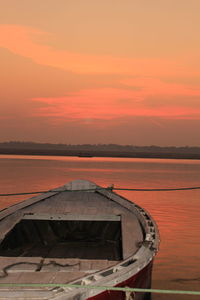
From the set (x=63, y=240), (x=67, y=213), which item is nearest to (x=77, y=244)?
(x=63, y=240)

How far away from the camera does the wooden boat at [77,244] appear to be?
5.06 metres

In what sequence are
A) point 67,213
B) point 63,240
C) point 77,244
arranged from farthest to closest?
point 63,240 → point 67,213 → point 77,244

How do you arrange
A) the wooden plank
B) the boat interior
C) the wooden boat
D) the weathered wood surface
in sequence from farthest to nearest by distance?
the wooden plank, the boat interior, the weathered wood surface, the wooden boat


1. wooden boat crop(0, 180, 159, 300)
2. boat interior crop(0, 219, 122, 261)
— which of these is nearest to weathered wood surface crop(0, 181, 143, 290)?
wooden boat crop(0, 180, 159, 300)

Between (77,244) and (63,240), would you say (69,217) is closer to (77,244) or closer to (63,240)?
(77,244)

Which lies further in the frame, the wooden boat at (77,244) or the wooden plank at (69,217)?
the wooden plank at (69,217)

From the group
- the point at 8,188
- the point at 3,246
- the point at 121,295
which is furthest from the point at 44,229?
the point at 8,188

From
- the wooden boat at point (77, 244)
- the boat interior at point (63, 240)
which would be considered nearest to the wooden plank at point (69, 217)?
the wooden boat at point (77, 244)

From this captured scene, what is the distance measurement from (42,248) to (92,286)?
16.6 ft

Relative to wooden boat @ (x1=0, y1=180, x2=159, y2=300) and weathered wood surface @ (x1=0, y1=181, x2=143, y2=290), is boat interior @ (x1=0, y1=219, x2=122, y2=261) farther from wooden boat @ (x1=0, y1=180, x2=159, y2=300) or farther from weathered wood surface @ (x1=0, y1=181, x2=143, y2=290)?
weathered wood surface @ (x1=0, y1=181, x2=143, y2=290)

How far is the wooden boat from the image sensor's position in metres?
5.06

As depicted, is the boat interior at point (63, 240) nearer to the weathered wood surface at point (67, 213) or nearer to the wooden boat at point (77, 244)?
the wooden boat at point (77, 244)

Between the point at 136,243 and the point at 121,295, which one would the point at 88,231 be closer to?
the point at 136,243

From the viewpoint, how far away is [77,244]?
9.83m
